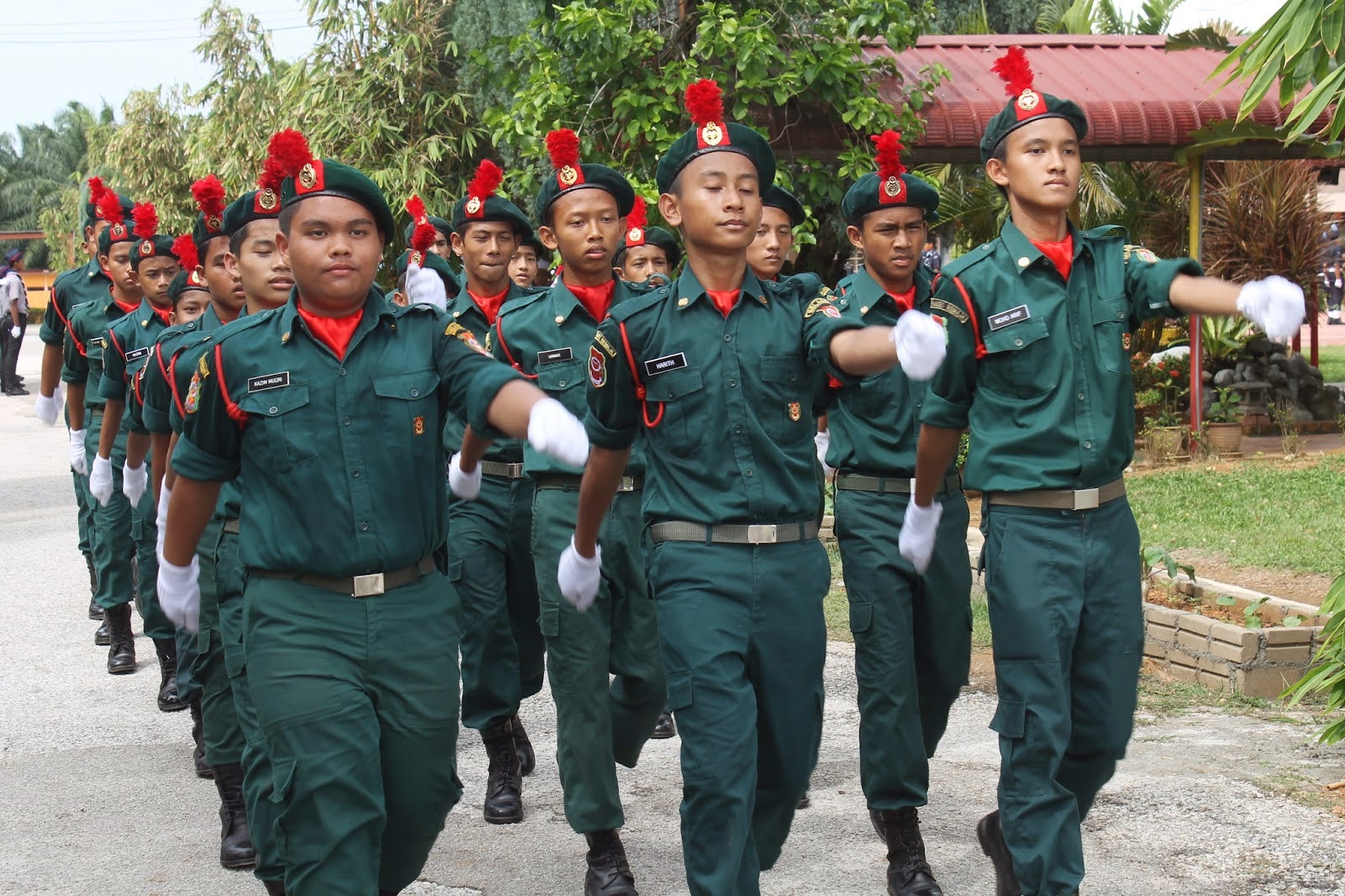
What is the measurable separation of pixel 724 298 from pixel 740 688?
1.07 metres

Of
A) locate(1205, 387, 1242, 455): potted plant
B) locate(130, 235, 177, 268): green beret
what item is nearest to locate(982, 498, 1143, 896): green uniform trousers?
locate(130, 235, 177, 268): green beret

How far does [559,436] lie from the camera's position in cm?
335

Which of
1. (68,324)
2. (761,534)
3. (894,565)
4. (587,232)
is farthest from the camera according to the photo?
(68,324)

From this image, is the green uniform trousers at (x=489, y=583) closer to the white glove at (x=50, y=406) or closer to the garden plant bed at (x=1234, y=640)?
the garden plant bed at (x=1234, y=640)

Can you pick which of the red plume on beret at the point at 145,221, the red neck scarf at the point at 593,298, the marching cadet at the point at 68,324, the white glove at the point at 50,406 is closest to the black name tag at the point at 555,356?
the red neck scarf at the point at 593,298

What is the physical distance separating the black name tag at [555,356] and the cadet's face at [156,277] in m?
2.68

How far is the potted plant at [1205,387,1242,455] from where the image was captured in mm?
13898

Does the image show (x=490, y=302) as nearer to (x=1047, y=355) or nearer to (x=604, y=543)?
(x=604, y=543)

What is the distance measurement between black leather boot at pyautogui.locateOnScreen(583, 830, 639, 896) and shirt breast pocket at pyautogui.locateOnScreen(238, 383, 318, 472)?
5.82 feet

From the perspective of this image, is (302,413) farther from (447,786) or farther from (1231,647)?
(1231,647)

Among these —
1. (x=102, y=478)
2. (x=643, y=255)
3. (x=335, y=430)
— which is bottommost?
(x=102, y=478)

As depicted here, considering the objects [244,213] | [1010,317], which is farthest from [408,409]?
[1010,317]

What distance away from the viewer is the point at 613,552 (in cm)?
521

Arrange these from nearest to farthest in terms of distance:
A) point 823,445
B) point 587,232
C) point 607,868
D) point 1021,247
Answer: point 1021,247 → point 607,868 → point 587,232 → point 823,445
